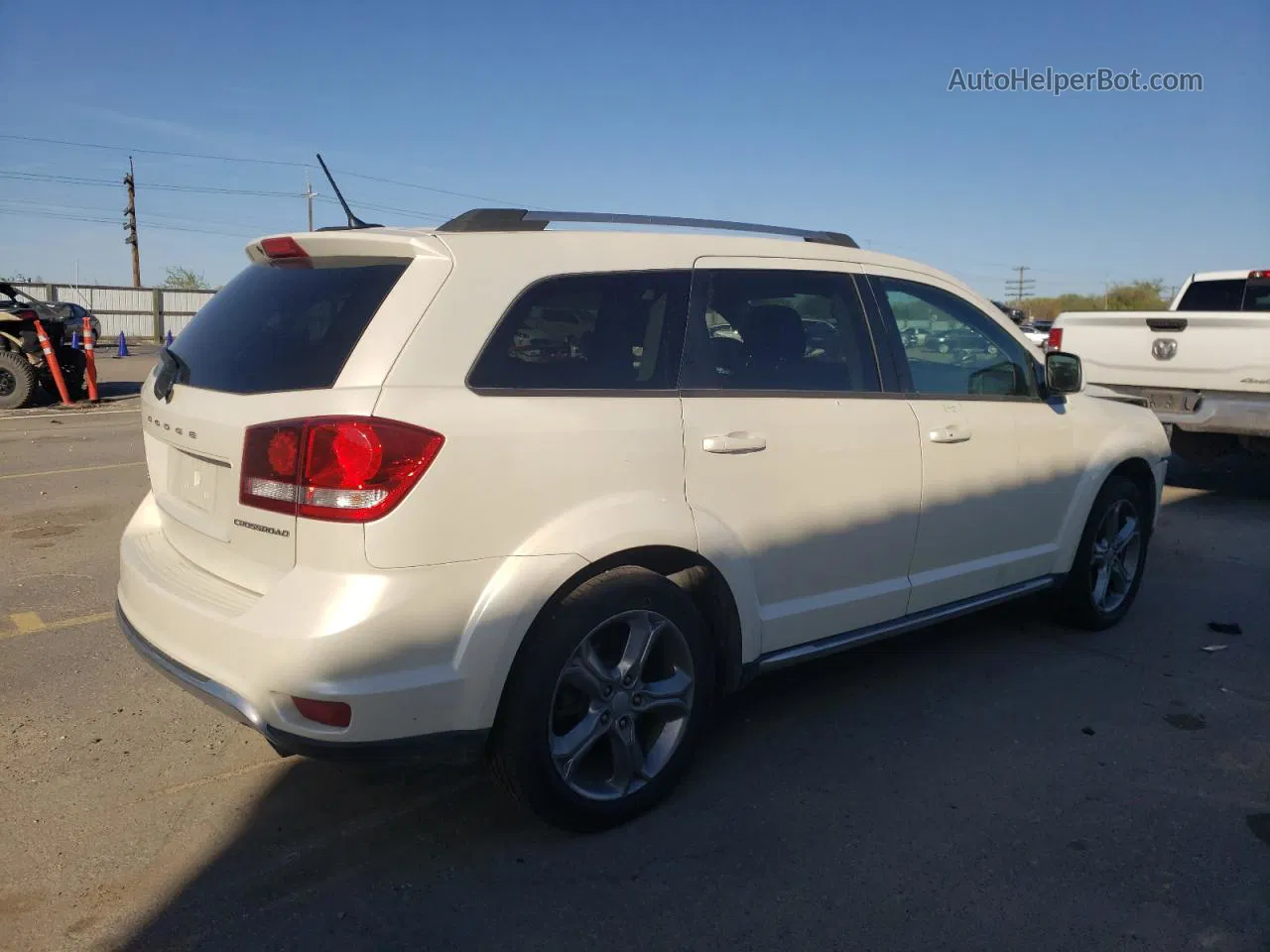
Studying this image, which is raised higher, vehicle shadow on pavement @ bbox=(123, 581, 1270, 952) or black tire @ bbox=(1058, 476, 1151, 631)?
black tire @ bbox=(1058, 476, 1151, 631)

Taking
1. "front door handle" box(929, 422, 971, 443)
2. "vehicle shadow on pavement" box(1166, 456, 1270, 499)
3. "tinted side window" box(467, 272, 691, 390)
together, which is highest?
"tinted side window" box(467, 272, 691, 390)

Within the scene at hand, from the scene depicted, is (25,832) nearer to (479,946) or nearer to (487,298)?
(479,946)

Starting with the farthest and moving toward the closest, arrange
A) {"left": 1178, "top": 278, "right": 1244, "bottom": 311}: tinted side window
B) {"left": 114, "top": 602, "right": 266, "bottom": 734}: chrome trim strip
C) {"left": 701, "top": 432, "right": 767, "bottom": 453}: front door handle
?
1. {"left": 1178, "top": 278, "right": 1244, "bottom": 311}: tinted side window
2. {"left": 701, "top": 432, "right": 767, "bottom": 453}: front door handle
3. {"left": 114, "top": 602, "right": 266, "bottom": 734}: chrome trim strip

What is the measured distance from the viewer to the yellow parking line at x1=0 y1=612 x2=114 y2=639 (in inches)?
196

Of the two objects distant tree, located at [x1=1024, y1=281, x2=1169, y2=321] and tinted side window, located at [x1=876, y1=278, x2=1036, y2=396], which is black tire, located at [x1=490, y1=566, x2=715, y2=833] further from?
distant tree, located at [x1=1024, y1=281, x2=1169, y2=321]

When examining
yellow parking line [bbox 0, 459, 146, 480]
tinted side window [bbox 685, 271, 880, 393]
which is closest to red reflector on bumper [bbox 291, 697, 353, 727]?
tinted side window [bbox 685, 271, 880, 393]

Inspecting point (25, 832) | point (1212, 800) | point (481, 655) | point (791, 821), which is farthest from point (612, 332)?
point (1212, 800)

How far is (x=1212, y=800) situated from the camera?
360cm

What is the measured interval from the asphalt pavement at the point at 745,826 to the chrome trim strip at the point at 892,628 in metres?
0.36

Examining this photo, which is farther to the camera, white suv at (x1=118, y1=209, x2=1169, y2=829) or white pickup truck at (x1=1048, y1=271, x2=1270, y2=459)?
white pickup truck at (x1=1048, y1=271, x2=1270, y2=459)

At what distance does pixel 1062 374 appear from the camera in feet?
15.9

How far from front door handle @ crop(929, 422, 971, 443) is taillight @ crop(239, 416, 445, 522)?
7.16ft

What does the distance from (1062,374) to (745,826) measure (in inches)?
106

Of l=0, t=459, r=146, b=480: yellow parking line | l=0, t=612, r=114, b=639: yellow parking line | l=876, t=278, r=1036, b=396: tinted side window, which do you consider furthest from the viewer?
l=0, t=459, r=146, b=480: yellow parking line
